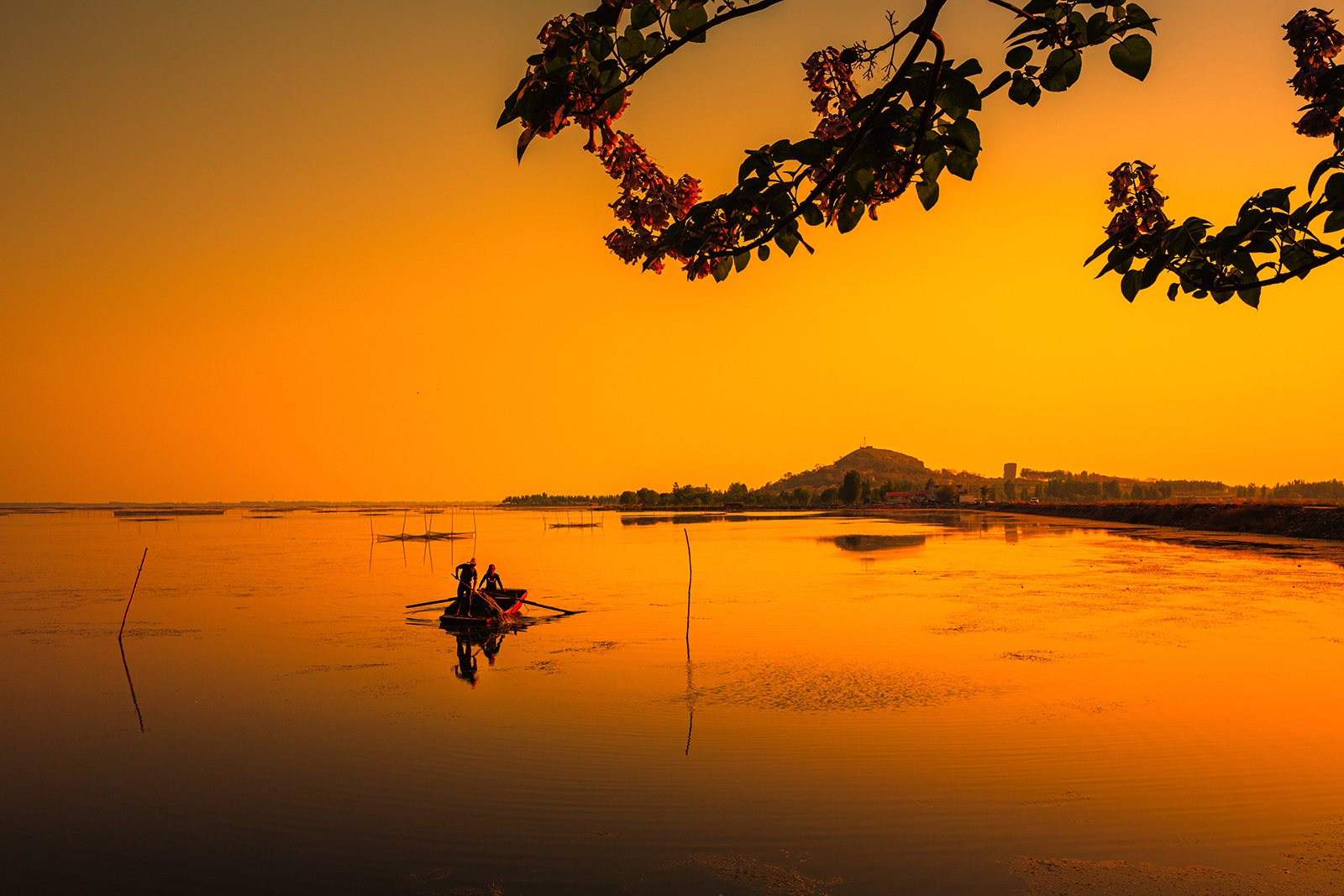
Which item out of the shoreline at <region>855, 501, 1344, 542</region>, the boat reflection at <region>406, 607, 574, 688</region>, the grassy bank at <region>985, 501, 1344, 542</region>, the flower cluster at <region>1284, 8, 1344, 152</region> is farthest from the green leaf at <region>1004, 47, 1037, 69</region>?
the grassy bank at <region>985, 501, 1344, 542</region>

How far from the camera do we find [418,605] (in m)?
34.6

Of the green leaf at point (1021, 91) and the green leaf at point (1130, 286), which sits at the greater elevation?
the green leaf at point (1021, 91)

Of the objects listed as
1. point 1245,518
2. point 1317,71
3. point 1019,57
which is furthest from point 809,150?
point 1245,518

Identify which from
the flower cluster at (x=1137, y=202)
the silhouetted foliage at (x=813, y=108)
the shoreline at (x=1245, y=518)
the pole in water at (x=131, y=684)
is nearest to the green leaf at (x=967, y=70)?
the silhouetted foliage at (x=813, y=108)

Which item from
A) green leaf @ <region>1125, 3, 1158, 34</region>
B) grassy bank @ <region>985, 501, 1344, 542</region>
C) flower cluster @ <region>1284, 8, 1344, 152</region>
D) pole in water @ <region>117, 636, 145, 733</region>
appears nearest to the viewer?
green leaf @ <region>1125, 3, 1158, 34</region>

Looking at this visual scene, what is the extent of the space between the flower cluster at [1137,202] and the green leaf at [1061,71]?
944mm

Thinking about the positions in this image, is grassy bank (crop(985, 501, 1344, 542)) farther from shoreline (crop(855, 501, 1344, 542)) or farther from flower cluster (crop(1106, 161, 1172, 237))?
flower cluster (crop(1106, 161, 1172, 237))

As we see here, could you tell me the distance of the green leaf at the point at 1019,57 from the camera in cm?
382

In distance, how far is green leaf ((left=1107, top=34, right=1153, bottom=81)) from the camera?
3.44 meters

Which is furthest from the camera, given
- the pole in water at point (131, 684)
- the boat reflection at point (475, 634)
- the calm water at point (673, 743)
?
the boat reflection at point (475, 634)

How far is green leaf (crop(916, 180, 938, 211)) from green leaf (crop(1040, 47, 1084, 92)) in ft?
2.16

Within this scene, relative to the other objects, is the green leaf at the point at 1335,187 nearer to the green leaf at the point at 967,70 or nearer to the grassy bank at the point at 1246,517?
the green leaf at the point at 967,70

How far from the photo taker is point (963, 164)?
155 inches

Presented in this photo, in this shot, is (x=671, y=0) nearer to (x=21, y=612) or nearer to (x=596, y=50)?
(x=596, y=50)
